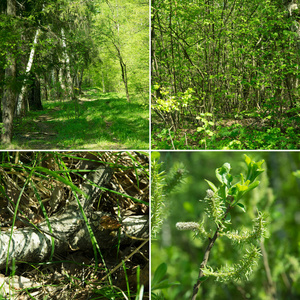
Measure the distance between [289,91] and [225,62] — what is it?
2.08 ft

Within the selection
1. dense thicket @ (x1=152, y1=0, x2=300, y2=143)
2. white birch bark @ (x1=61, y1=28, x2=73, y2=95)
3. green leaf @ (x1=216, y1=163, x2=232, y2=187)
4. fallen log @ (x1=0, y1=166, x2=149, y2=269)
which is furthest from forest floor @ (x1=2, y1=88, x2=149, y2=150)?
green leaf @ (x1=216, y1=163, x2=232, y2=187)

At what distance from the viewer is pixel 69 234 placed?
96cm

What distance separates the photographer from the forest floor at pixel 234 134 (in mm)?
2131

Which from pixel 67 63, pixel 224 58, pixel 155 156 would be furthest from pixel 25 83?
pixel 155 156

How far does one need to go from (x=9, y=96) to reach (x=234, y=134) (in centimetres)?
182

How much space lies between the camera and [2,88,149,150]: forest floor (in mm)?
2244

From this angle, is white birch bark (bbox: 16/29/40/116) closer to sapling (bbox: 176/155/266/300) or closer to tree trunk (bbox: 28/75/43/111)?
tree trunk (bbox: 28/75/43/111)

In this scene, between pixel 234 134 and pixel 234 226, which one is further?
pixel 234 134

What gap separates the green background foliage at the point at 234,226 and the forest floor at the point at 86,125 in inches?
60.0

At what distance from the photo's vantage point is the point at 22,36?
90.5 inches

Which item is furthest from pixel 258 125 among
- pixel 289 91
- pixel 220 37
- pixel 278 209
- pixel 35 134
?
pixel 278 209

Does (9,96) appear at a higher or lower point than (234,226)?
higher

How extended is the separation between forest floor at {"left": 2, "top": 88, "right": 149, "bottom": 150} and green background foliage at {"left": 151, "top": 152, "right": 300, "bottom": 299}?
1.52 m

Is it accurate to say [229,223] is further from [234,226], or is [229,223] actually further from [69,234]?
[69,234]
